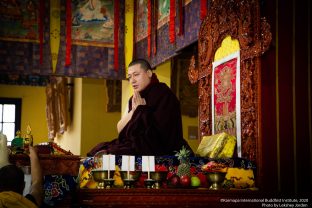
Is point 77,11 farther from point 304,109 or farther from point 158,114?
point 304,109

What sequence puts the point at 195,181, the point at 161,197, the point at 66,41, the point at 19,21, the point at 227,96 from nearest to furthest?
the point at 161,197
the point at 195,181
the point at 227,96
the point at 19,21
the point at 66,41

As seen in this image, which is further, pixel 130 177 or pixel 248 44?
pixel 248 44

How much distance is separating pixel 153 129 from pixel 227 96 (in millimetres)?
988

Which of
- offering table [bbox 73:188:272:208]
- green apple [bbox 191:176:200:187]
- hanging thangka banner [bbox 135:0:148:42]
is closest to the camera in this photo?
offering table [bbox 73:188:272:208]

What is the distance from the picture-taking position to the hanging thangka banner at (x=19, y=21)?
9.79 meters

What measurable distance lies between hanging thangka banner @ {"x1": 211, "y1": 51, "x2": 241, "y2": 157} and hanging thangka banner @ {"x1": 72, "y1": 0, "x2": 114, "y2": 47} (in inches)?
175

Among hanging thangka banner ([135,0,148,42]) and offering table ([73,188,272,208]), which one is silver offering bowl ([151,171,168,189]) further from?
hanging thangka banner ([135,0,148,42])

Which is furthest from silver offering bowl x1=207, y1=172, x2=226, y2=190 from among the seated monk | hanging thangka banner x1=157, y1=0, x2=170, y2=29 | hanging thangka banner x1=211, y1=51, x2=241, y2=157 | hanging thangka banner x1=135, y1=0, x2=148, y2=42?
hanging thangka banner x1=135, y1=0, x2=148, y2=42

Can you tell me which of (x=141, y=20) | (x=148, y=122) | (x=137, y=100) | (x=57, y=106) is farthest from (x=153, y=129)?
(x=57, y=106)

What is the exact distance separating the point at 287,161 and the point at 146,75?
5.61ft

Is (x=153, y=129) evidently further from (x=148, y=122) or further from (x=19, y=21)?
(x=19, y=21)

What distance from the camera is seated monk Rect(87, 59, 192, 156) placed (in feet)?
17.5

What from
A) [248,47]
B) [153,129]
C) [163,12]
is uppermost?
[163,12]

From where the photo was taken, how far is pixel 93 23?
10.4 m
